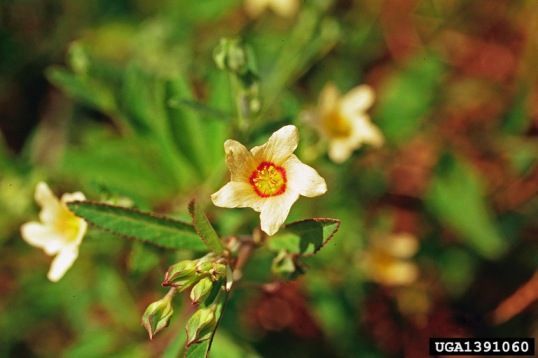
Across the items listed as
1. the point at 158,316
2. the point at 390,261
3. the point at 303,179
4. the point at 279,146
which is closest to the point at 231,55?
the point at 279,146

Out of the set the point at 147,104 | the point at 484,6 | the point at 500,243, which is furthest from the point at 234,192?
the point at 484,6

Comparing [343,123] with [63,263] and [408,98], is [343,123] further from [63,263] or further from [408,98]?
[63,263]

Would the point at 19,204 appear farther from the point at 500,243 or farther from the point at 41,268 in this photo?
the point at 500,243

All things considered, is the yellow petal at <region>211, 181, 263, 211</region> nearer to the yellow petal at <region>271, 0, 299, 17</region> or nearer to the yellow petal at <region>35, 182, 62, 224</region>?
the yellow petal at <region>35, 182, 62, 224</region>

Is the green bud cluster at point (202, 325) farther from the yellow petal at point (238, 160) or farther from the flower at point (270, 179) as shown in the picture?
the yellow petal at point (238, 160)

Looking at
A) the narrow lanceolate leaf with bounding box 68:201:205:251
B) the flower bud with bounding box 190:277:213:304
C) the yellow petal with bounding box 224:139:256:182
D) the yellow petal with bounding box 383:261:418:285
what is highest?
the yellow petal with bounding box 224:139:256:182

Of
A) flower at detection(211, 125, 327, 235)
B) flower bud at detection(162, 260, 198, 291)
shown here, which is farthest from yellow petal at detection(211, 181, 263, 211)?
flower bud at detection(162, 260, 198, 291)

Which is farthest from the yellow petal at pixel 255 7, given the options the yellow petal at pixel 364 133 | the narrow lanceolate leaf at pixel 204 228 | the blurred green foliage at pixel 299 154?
the narrow lanceolate leaf at pixel 204 228
